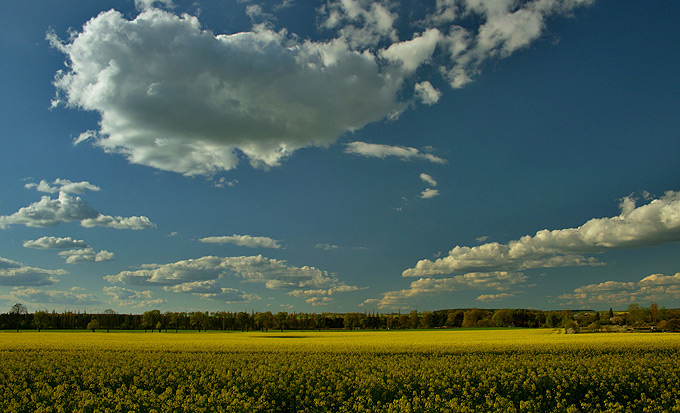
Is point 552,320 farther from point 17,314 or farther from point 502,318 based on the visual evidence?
point 17,314

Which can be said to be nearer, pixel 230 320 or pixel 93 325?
pixel 93 325

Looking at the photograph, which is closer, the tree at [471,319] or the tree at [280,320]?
the tree at [280,320]

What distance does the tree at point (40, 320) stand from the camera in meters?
166

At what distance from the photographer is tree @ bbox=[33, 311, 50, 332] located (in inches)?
6540

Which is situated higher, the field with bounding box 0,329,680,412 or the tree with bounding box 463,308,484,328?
the field with bounding box 0,329,680,412

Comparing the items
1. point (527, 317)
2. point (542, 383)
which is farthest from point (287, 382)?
point (527, 317)

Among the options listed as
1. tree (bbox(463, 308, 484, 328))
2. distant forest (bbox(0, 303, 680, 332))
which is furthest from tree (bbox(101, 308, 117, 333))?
tree (bbox(463, 308, 484, 328))

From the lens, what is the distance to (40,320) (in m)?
167

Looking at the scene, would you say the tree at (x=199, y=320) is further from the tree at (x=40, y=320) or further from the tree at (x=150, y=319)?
the tree at (x=40, y=320)

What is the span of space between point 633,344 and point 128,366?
6728 centimetres

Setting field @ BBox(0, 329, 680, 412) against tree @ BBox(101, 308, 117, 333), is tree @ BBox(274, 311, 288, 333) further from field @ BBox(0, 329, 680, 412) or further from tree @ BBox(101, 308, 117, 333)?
field @ BBox(0, 329, 680, 412)

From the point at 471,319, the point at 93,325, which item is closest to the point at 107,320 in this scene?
the point at 93,325

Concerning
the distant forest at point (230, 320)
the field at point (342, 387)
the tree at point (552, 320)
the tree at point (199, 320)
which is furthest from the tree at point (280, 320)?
the field at point (342, 387)

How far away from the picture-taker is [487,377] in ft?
106
